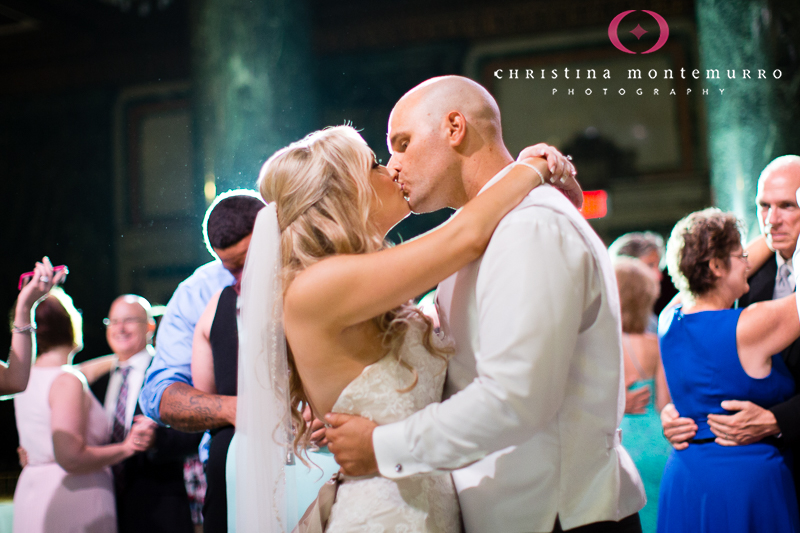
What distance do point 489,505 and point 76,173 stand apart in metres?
5.58

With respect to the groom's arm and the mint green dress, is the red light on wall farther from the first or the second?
the groom's arm

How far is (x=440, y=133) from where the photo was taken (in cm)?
153

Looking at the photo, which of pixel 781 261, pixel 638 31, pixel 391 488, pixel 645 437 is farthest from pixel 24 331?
pixel 638 31

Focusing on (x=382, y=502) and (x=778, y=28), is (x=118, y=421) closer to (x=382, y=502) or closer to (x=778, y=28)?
(x=382, y=502)

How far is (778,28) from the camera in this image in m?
3.97

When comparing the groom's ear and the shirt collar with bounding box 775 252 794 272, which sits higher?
the groom's ear

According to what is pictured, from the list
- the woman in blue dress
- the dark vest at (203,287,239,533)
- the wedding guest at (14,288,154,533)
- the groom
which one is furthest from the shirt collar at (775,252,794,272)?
the wedding guest at (14,288,154,533)

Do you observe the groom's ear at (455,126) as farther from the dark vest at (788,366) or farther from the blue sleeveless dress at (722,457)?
the dark vest at (788,366)

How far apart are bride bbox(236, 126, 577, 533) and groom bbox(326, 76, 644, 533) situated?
0.20 feet

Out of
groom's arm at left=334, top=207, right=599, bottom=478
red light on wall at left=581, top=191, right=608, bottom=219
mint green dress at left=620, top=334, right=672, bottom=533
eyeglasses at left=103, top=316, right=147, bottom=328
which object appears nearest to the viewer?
groom's arm at left=334, top=207, right=599, bottom=478

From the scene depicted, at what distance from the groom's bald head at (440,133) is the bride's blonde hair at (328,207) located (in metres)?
0.10

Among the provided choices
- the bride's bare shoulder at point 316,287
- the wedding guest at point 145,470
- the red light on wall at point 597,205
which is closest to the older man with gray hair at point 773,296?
the bride's bare shoulder at point 316,287

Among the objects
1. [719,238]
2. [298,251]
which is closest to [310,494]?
[298,251]

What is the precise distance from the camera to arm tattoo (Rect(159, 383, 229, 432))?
2184mm
